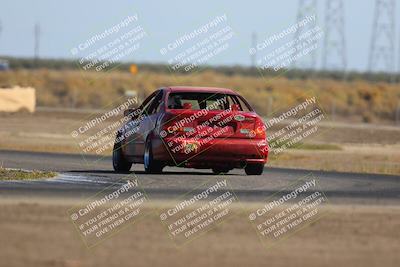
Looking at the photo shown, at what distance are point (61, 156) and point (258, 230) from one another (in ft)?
51.4

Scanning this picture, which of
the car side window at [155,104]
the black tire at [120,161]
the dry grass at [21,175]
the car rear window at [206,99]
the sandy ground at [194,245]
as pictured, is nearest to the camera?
the sandy ground at [194,245]

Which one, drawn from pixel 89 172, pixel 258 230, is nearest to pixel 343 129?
pixel 89 172

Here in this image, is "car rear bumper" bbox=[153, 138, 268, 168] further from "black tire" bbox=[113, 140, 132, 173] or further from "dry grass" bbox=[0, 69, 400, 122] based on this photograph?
"dry grass" bbox=[0, 69, 400, 122]

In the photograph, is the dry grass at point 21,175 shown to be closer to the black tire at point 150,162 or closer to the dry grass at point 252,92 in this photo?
the black tire at point 150,162

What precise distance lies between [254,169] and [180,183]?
264cm

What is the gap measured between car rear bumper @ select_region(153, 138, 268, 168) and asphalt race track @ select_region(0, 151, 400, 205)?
11.7 inches

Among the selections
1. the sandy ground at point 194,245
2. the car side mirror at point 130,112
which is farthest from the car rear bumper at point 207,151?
the sandy ground at point 194,245

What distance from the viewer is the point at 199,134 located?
20.0 m

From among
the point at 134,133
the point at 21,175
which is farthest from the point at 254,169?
the point at 21,175

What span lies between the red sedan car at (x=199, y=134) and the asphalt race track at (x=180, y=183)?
1.00ft

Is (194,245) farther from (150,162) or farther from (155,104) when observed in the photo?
(155,104)

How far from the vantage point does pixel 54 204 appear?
14914mm

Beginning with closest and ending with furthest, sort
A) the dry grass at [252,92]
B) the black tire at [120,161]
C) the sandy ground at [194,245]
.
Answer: the sandy ground at [194,245] < the black tire at [120,161] < the dry grass at [252,92]

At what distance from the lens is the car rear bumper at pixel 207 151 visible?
65.7 ft
